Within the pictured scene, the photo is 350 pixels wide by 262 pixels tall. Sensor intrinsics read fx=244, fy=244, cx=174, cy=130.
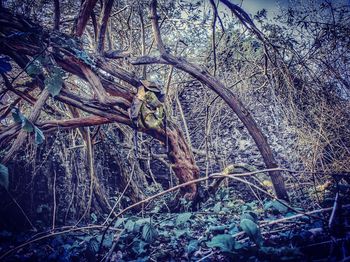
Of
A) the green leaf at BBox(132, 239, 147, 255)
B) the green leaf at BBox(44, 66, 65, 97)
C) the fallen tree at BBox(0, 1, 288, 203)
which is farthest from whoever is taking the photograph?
the fallen tree at BBox(0, 1, 288, 203)

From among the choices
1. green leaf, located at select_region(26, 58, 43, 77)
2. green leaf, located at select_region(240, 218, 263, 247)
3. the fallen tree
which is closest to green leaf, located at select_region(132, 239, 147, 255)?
Answer: green leaf, located at select_region(240, 218, 263, 247)

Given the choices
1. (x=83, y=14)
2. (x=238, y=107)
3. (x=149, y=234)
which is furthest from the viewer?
(x=238, y=107)

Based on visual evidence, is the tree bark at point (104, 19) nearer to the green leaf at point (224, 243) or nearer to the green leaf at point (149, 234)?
the green leaf at point (149, 234)

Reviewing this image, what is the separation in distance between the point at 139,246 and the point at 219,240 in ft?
3.44

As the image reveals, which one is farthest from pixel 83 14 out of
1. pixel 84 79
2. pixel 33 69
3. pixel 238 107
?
pixel 238 107

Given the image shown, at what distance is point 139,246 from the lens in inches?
102

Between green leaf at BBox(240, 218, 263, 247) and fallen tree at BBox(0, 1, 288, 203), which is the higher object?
fallen tree at BBox(0, 1, 288, 203)

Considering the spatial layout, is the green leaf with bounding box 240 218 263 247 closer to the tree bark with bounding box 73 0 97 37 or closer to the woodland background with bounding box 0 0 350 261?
the woodland background with bounding box 0 0 350 261

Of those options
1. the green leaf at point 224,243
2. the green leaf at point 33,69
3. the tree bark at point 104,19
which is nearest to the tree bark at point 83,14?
the tree bark at point 104,19

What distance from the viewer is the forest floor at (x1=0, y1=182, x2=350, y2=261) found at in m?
1.84

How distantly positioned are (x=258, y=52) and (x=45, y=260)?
17.8 feet

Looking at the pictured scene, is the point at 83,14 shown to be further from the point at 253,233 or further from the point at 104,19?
the point at 253,233

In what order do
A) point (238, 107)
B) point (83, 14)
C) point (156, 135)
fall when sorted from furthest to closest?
point (156, 135) < point (238, 107) < point (83, 14)

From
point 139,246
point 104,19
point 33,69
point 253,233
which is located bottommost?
point 139,246
